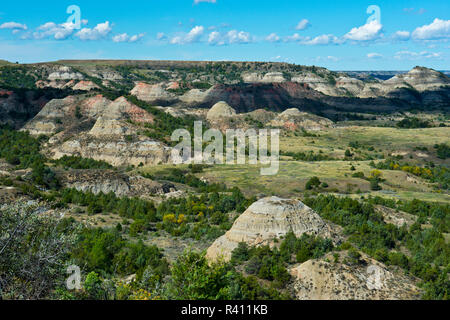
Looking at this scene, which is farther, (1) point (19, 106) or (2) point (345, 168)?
(1) point (19, 106)

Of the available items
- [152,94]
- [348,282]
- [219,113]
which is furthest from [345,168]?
[152,94]

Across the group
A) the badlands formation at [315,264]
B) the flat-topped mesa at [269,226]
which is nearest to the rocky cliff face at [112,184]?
the flat-topped mesa at [269,226]

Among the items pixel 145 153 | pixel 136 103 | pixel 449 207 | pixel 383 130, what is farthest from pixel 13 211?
pixel 383 130

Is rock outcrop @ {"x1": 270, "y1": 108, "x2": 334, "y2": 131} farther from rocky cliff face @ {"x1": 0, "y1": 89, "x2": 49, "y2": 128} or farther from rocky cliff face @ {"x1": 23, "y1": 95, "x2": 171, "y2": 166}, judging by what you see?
rocky cliff face @ {"x1": 0, "y1": 89, "x2": 49, "y2": 128}

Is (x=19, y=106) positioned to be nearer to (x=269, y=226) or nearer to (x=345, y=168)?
(x=345, y=168)

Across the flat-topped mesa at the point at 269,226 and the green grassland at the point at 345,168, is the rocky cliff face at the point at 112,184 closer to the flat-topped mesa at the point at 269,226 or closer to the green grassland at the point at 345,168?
the green grassland at the point at 345,168

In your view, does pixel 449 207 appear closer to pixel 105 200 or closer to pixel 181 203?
pixel 181 203

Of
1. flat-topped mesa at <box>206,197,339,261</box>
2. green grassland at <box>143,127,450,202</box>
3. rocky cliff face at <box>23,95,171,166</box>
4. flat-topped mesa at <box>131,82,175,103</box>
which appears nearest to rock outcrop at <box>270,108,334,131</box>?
green grassland at <box>143,127,450,202</box>
